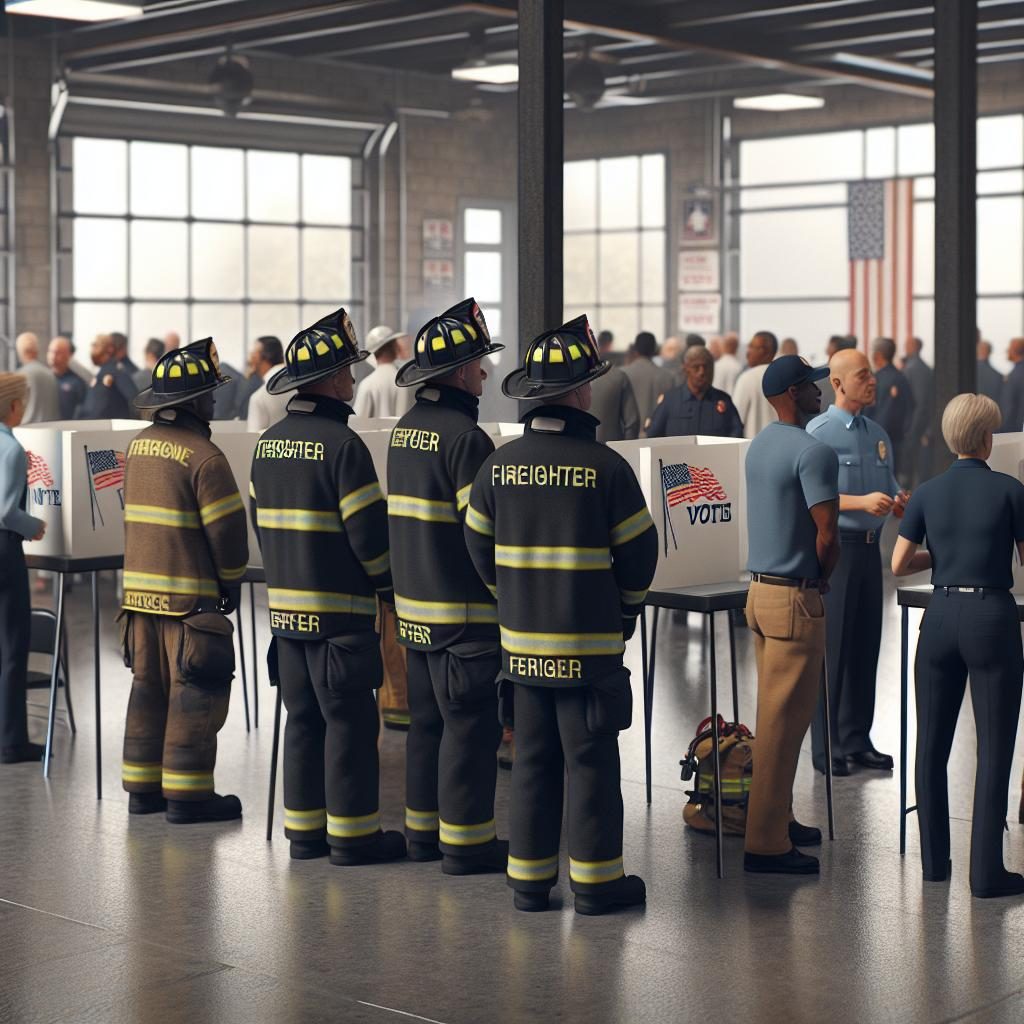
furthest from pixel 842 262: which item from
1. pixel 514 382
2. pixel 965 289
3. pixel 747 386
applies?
pixel 514 382

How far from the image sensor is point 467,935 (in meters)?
4.53

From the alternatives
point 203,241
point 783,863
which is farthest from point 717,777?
point 203,241

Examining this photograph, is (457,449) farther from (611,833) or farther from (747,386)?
(747,386)

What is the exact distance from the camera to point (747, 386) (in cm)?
1088

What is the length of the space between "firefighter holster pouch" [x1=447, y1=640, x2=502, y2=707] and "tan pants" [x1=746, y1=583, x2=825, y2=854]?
746 millimetres

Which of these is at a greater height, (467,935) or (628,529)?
(628,529)

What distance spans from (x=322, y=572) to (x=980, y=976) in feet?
6.75

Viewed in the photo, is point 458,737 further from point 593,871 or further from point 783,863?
point 783,863

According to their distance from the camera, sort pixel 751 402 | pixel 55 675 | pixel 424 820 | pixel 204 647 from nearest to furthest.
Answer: pixel 424 820
pixel 204 647
pixel 55 675
pixel 751 402

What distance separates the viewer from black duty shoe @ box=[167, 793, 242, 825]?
5.70 m

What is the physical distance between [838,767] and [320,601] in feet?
7.27

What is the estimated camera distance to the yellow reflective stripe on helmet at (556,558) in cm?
452

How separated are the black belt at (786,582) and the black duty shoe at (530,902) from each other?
3.46 feet

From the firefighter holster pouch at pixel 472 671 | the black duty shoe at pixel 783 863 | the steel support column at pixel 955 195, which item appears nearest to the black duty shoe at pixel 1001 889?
the black duty shoe at pixel 783 863
